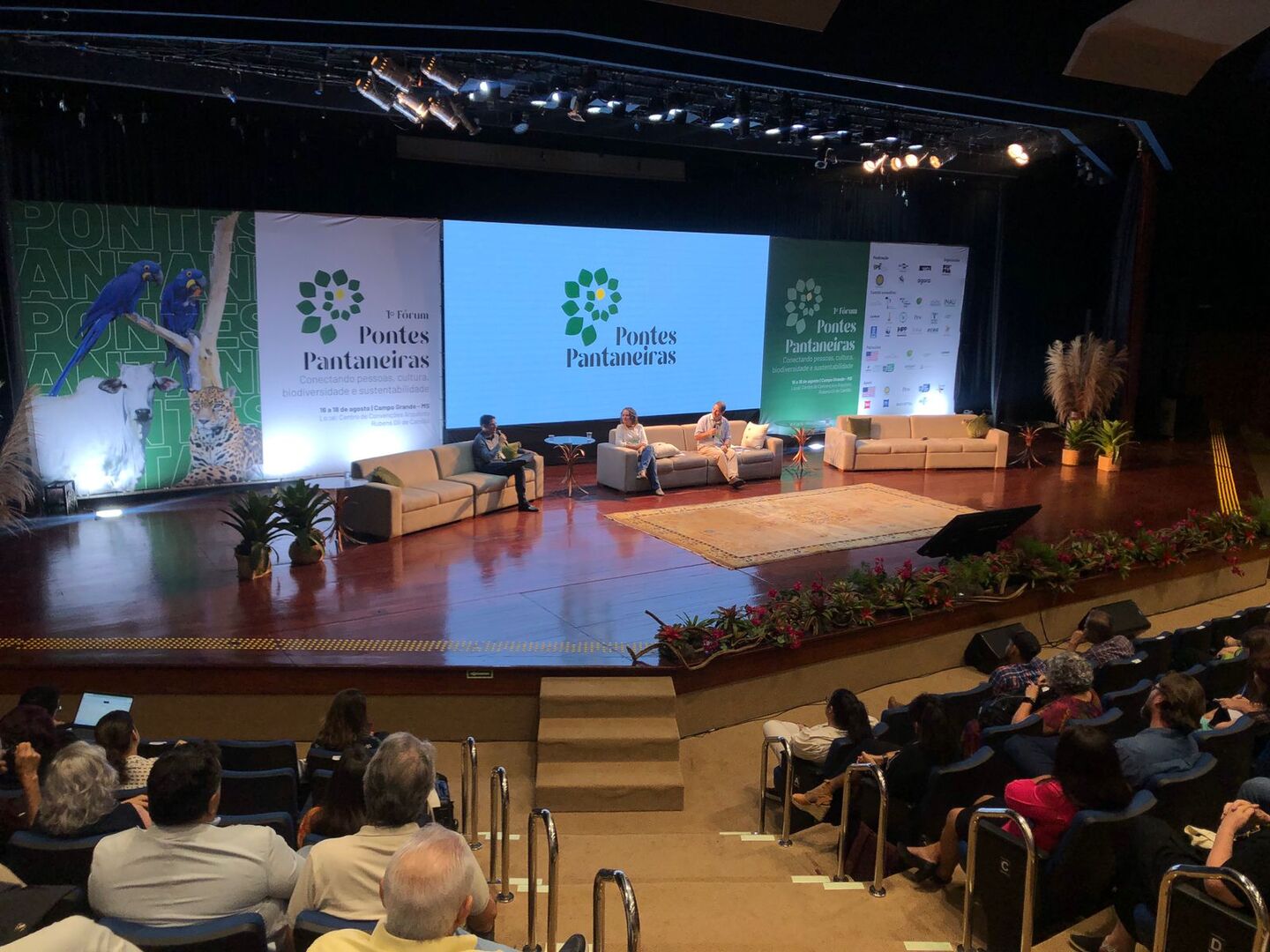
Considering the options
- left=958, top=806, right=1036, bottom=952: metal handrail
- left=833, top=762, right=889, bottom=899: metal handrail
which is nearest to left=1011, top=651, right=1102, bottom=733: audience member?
left=833, top=762, right=889, bottom=899: metal handrail

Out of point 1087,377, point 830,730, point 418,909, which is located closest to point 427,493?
point 830,730

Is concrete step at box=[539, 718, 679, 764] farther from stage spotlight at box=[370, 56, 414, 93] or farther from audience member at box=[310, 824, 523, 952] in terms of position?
stage spotlight at box=[370, 56, 414, 93]

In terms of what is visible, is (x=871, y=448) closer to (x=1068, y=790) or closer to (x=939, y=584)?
(x=939, y=584)

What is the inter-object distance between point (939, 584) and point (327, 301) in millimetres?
6619

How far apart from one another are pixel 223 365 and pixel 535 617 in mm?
4970

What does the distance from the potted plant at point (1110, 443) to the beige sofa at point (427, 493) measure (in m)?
6.81

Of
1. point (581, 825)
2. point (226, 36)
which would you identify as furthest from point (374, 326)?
point (581, 825)

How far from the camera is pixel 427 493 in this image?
8914mm

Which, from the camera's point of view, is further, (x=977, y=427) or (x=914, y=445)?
(x=977, y=427)

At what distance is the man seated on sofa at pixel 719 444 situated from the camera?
11.0 metres

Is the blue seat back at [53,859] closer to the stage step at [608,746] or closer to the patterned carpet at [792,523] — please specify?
the stage step at [608,746]

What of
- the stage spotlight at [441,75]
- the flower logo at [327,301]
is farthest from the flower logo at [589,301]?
the stage spotlight at [441,75]

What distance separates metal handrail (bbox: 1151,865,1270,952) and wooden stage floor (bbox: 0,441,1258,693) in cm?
354

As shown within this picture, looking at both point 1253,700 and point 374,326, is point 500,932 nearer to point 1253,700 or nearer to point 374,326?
point 1253,700
